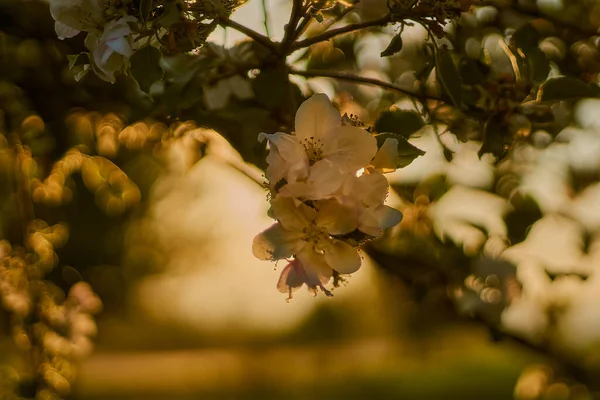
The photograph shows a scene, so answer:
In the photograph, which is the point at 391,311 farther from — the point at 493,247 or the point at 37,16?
the point at 37,16

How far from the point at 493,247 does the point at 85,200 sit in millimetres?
975

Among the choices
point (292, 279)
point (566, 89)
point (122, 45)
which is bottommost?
point (292, 279)

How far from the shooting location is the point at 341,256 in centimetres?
48

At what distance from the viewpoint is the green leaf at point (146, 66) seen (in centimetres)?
51

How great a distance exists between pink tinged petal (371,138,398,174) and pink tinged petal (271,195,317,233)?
61 mm

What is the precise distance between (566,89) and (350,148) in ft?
0.77

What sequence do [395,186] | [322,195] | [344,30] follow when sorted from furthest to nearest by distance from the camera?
[395,186] → [344,30] → [322,195]

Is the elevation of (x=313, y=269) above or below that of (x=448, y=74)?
below

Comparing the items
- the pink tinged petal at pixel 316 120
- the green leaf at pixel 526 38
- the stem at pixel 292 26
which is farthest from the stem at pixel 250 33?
the green leaf at pixel 526 38

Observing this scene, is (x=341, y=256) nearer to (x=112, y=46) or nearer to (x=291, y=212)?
(x=291, y=212)

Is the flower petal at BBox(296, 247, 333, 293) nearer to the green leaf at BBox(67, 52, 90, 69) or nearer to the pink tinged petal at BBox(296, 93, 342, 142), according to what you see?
the pink tinged petal at BBox(296, 93, 342, 142)

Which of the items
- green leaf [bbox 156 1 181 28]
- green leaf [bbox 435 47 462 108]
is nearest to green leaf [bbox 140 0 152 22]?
green leaf [bbox 156 1 181 28]

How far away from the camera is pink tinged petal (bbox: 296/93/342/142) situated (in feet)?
1.58

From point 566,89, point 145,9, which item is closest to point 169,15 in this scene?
point 145,9
